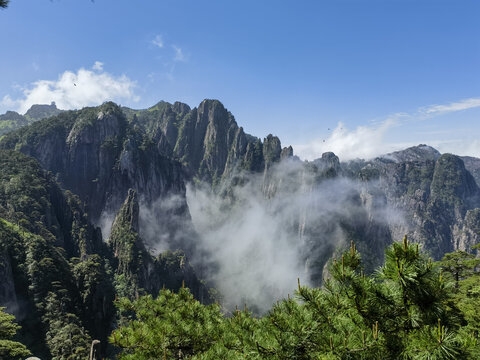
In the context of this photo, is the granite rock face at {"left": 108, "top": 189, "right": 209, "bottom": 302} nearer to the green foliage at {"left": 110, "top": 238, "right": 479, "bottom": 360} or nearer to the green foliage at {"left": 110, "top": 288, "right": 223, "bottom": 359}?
the green foliage at {"left": 110, "top": 288, "right": 223, "bottom": 359}

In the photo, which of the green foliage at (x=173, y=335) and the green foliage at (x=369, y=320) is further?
the green foliage at (x=173, y=335)

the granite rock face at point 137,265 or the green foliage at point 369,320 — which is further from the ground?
the green foliage at point 369,320

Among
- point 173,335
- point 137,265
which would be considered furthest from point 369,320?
point 137,265

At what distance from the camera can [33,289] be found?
70125 millimetres

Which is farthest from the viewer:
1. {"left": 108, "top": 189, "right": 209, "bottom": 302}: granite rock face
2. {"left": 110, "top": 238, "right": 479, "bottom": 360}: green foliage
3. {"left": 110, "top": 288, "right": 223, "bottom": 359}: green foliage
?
{"left": 108, "top": 189, "right": 209, "bottom": 302}: granite rock face

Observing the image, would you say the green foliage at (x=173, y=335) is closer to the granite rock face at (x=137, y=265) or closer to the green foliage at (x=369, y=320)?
the green foliage at (x=369, y=320)

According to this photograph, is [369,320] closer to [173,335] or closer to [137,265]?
[173,335]

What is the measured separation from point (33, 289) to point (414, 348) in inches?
3486

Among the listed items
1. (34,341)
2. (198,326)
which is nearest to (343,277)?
(198,326)

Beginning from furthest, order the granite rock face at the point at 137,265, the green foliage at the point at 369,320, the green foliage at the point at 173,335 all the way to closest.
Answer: the granite rock face at the point at 137,265, the green foliage at the point at 173,335, the green foliage at the point at 369,320

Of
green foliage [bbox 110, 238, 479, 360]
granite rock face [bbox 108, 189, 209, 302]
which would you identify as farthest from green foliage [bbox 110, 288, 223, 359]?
granite rock face [bbox 108, 189, 209, 302]

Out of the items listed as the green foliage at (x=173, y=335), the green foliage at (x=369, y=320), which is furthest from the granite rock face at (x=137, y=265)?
the green foliage at (x=369, y=320)

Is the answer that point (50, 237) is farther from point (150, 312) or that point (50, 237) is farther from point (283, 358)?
point (283, 358)

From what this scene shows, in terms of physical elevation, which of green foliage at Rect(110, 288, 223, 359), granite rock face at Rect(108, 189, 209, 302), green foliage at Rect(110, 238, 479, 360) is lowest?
granite rock face at Rect(108, 189, 209, 302)
